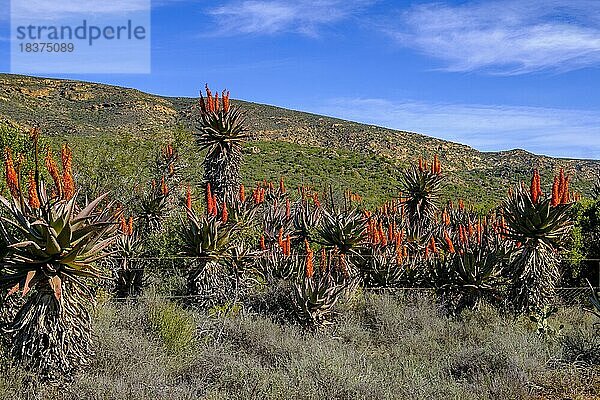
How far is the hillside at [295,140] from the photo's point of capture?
1570 inches

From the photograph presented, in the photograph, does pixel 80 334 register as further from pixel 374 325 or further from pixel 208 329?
pixel 374 325

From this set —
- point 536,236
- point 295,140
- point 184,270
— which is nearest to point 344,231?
point 184,270

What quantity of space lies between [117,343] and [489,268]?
735cm

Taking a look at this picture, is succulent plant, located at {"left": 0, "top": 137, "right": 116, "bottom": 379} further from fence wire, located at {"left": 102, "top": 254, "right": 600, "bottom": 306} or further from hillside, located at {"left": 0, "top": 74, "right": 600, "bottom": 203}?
hillside, located at {"left": 0, "top": 74, "right": 600, "bottom": 203}

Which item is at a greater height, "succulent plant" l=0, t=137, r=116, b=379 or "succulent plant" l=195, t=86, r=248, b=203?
"succulent plant" l=195, t=86, r=248, b=203

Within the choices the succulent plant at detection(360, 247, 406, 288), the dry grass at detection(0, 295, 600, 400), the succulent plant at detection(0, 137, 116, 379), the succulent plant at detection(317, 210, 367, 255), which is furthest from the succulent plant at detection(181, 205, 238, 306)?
the succulent plant at detection(0, 137, 116, 379)

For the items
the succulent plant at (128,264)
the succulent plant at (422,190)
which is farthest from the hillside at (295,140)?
the succulent plant at (422,190)

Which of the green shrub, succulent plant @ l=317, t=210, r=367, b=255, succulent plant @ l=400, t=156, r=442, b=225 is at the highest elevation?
succulent plant @ l=400, t=156, r=442, b=225

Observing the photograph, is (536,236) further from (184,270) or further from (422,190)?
(184,270)

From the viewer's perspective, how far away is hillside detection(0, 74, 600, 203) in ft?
131

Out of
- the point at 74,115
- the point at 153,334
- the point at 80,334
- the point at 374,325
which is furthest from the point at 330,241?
the point at 74,115

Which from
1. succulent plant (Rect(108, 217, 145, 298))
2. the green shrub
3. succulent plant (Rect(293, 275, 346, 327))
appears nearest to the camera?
the green shrub

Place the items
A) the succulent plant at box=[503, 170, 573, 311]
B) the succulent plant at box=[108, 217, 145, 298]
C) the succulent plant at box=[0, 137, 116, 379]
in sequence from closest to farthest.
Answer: the succulent plant at box=[0, 137, 116, 379]
the succulent plant at box=[503, 170, 573, 311]
the succulent plant at box=[108, 217, 145, 298]

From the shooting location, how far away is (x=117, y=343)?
780 cm
